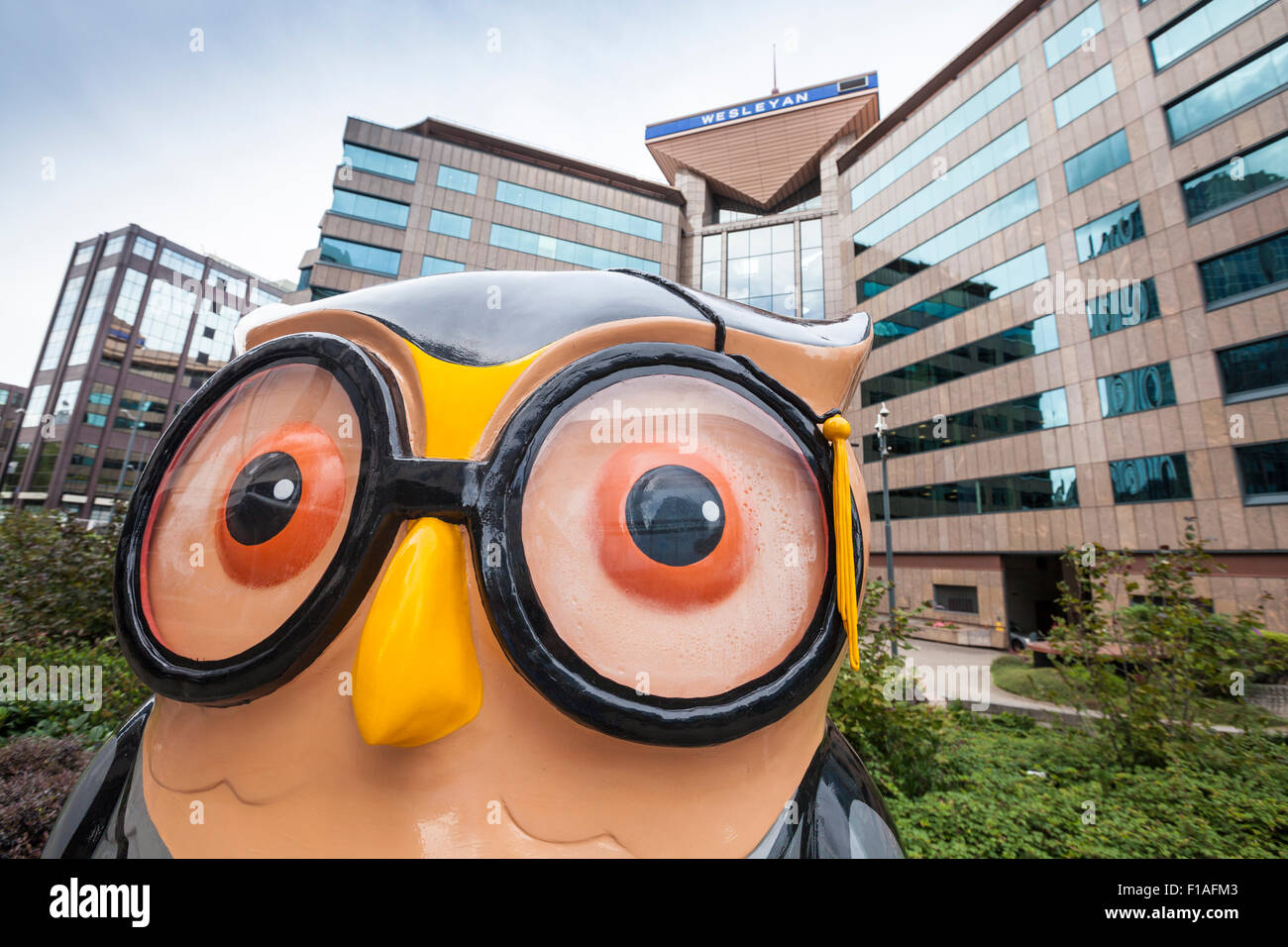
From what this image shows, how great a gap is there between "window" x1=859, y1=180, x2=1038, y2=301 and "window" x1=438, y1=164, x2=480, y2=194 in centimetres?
1525

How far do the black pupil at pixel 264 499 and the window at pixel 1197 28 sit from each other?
21551 millimetres

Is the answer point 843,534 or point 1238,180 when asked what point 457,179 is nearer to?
point 1238,180

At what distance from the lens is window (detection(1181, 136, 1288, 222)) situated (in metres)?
12.4

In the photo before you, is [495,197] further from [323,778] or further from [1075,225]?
[323,778]

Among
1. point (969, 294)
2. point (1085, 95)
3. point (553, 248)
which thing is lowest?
point (969, 294)

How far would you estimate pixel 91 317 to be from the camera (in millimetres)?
35875

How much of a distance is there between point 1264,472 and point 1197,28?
11116 mm

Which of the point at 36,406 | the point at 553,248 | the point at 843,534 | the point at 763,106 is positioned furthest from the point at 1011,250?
the point at 36,406

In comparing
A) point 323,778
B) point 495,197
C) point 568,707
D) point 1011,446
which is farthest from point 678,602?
point 495,197

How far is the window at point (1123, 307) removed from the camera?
14.2 meters

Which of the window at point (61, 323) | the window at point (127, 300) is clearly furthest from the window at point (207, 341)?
the window at point (61, 323)
